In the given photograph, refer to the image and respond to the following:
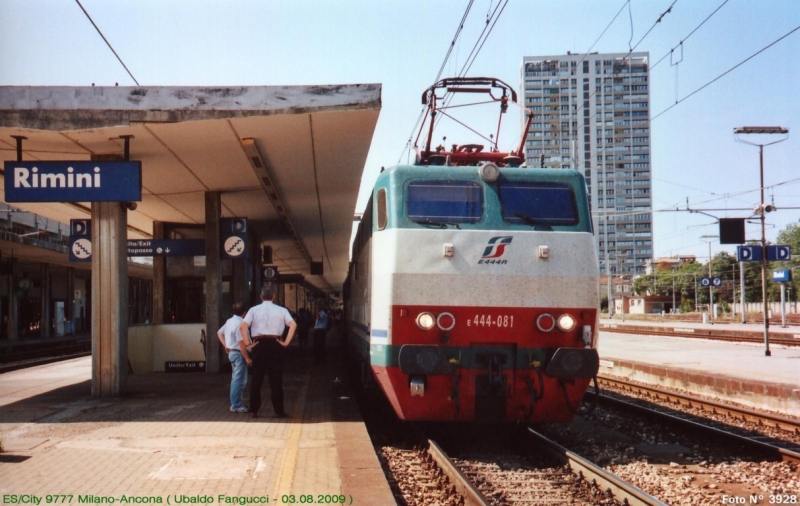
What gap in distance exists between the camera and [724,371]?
52.3 ft

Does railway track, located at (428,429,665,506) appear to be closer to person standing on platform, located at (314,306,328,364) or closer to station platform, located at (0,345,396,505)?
station platform, located at (0,345,396,505)

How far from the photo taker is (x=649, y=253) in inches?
5207

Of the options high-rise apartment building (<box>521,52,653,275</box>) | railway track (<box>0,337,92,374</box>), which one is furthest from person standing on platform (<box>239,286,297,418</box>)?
high-rise apartment building (<box>521,52,653,275</box>)

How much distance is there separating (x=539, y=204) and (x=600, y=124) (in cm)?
11791

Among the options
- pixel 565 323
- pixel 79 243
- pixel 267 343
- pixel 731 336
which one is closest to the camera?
pixel 565 323

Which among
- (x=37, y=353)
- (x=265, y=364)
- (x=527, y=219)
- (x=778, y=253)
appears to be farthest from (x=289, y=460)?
(x=37, y=353)

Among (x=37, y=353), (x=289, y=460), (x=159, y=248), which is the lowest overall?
(x=37, y=353)

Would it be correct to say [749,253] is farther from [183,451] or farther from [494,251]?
[183,451]

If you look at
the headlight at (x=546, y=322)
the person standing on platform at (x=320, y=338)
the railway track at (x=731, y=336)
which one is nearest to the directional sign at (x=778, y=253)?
the railway track at (x=731, y=336)

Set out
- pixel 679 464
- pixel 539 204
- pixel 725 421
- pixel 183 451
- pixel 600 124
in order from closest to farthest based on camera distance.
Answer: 1. pixel 183 451
2. pixel 679 464
3. pixel 539 204
4. pixel 725 421
5. pixel 600 124

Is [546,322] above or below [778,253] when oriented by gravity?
below

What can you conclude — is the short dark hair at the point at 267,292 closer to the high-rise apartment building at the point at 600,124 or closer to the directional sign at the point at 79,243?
the directional sign at the point at 79,243

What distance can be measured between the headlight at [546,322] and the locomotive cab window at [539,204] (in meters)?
0.96

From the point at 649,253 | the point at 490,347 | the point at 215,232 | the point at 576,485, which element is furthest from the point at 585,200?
the point at 649,253
